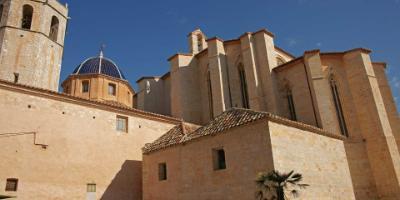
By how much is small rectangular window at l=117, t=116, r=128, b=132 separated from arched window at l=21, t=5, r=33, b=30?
9.10 meters

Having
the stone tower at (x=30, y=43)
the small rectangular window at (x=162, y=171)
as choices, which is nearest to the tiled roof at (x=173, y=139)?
the small rectangular window at (x=162, y=171)

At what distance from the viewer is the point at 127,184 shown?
14.4 m

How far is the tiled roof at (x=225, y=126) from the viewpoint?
10.3 meters

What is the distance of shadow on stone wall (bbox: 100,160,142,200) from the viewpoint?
13.8m

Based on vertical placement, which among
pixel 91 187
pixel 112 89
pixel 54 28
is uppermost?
pixel 54 28

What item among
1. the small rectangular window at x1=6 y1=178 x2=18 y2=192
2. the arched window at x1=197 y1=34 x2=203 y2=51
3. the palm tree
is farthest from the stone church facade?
the arched window at x1=197 y1=34 x2=203 y2=51

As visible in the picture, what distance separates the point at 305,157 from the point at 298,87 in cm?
789

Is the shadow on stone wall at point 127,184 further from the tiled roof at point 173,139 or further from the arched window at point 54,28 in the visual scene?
the arched window at point 54,28

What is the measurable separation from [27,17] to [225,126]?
51.8ft

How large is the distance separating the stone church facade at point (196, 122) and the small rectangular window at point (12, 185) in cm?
4

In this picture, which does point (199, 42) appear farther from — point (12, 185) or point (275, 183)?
point (275, 183)

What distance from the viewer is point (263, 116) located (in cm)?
984

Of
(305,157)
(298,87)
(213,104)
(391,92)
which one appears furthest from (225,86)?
(391,92)

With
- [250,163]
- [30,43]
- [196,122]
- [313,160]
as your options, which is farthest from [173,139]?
[30,43]
